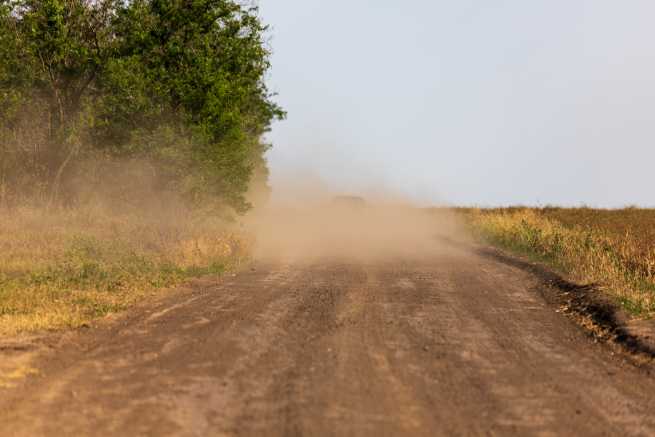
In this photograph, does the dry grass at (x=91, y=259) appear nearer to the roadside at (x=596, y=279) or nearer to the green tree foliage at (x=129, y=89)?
the green tree foliage at (x=129, y=89)

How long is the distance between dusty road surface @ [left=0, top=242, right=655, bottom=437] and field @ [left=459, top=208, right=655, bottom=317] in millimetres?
2117

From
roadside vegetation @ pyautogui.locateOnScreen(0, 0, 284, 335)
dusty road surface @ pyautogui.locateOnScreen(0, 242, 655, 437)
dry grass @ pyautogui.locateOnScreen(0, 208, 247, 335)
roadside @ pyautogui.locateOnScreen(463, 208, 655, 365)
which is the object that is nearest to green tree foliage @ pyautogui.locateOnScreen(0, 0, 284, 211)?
roadside vegetation @ pyautogui.locateOnScreen(0, 0, 284, 335)

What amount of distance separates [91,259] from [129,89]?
1029cm

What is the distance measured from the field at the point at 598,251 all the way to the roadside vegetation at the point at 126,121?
10672 millimetres

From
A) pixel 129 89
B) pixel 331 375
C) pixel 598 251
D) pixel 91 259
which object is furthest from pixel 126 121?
pixel 331 375

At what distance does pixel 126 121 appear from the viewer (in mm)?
26359

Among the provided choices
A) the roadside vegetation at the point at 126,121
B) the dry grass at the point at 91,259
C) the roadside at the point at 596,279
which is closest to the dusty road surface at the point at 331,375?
the roadside at the point at 596,279

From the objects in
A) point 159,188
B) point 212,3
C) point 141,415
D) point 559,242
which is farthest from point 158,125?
point 141,415

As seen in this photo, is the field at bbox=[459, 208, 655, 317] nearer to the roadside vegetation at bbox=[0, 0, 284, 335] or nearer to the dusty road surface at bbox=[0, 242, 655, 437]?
the dusty road surface at bbox=[0, 242, 655, 437]

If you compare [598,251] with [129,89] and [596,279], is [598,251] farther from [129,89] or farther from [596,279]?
[129,89]

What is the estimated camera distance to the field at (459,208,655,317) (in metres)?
13.8

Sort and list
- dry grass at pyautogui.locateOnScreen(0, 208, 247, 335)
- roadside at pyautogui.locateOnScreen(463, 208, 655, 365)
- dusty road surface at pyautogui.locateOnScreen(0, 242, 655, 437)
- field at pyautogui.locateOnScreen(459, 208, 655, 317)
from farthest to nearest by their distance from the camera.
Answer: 1. field at pyautogui.locateOnScreen(459, 208, 655, 317)
2. dry grass at pyautogui.locateOnScreen(0, 208, 247, 335)
3. roadside at pyautogui.locateOnScreen(463, 208, 655, 365)
4. dusty road surface at pyautogui.locateOnScreen(0, 242, 655, 437)

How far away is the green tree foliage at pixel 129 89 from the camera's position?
25969 millimetres

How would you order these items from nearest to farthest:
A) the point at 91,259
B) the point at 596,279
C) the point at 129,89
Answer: the point at 596,279 < the point at 91,259 < the point at 129,89
